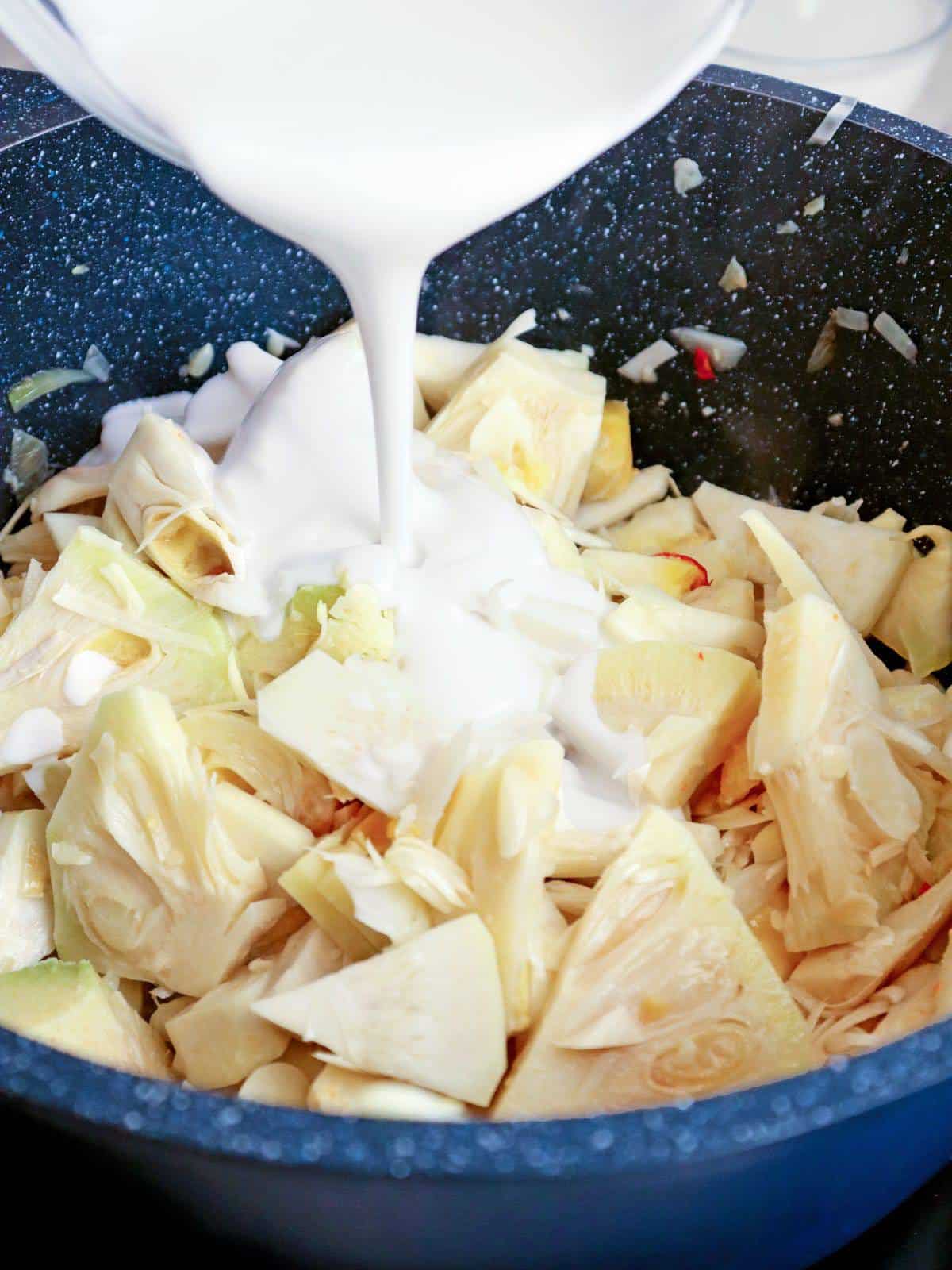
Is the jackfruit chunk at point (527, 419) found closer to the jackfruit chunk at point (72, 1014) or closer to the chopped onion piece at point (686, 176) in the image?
the chopped onion piece at point (686, 176)

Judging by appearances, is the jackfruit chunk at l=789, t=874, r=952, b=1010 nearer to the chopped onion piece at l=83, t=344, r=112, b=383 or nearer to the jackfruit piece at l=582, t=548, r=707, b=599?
the jackfruit piece at l=582, t=548, r=707, b=599

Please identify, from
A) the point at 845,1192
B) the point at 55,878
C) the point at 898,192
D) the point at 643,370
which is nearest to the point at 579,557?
the point at 643,370

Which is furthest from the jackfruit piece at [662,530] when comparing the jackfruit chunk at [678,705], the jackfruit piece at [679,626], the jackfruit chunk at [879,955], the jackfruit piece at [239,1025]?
the jackfruit piece at [239,1025]

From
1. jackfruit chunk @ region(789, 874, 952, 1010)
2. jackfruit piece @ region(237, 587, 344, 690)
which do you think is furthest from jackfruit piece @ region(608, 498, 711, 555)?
jackfruit chunk @ region(789, 874, 952, 1010)

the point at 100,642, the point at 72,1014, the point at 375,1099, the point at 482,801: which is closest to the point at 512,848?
the point at 482,801

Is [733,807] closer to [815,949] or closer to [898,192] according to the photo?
[815,949]
